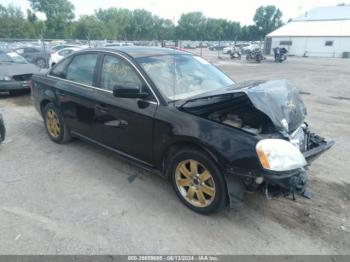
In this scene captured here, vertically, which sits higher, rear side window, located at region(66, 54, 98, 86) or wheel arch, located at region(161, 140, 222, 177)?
rear side window, located at region(66, 54, 98, 86)

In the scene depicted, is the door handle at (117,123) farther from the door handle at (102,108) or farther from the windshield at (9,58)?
the windshield at (9,58)

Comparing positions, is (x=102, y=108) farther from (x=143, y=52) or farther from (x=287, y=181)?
(x=287, y=181)

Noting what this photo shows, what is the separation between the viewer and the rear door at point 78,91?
4.03 metres

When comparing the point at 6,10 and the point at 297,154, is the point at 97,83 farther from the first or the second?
the point at 6,10

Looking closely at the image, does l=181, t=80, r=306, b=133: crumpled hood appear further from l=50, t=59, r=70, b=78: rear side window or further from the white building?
the white building

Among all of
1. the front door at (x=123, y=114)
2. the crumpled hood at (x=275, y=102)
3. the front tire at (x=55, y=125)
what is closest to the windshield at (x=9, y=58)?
the front tire at (x=55, y=125)

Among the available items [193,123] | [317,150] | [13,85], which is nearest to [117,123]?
[193,123]

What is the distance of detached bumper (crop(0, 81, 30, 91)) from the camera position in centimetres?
834

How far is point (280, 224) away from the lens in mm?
2973

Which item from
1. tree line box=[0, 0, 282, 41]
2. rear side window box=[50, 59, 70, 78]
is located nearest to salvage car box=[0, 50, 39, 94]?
rear side window box=[50, 59, 70, 78]

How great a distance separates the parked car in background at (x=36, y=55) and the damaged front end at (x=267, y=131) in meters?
17.4

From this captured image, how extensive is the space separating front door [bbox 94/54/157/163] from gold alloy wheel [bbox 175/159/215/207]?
18.7 inches

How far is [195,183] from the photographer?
3.08 m

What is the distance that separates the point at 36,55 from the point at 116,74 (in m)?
16.5
